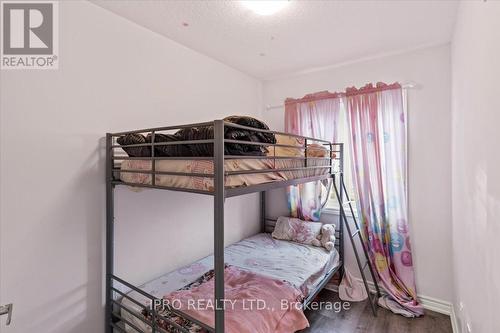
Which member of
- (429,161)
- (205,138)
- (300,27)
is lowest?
(429,161)

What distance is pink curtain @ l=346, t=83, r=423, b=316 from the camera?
263 cm

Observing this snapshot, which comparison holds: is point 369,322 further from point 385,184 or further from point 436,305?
point 385,184

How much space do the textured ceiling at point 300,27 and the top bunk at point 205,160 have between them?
38.5 inches

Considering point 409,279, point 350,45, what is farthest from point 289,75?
point 409,279

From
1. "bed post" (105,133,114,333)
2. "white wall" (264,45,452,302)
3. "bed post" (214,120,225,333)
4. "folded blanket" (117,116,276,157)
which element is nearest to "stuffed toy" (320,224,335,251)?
"white wall" (264,45,452,302)

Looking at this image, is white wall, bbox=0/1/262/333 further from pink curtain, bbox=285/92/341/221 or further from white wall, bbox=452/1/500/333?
white wall, bbox=452/1/500/333

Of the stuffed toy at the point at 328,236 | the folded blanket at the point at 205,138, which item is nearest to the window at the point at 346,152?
the stuffed toy at the point at 328,236

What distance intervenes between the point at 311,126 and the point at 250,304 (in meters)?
2.12

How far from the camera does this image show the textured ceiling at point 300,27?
188 centimetres

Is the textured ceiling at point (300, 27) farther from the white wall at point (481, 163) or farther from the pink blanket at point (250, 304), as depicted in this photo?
the pink blanket at point (250, 304)

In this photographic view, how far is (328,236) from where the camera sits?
2893 millimetres

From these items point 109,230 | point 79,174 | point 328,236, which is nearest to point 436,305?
point 328,236

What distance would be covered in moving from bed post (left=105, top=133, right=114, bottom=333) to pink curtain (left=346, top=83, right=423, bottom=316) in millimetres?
2382

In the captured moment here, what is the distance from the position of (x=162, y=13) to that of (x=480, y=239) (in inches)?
95.7
